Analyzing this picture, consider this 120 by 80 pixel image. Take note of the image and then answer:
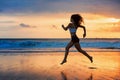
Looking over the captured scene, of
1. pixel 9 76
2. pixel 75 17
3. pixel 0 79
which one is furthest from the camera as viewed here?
pixel 75 17

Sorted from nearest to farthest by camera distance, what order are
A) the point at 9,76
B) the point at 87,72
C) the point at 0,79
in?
1. the point at 0,79
2. the point at 9,76
3. the point at 87,72

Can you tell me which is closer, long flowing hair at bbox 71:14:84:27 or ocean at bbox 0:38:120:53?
long flowing hair at bbox 71:14:84:27

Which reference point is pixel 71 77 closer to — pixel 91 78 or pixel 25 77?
pixel 91 78

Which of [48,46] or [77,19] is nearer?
[77,19]

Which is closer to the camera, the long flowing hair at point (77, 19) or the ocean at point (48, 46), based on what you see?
the long flowing hair at point (77, 19)

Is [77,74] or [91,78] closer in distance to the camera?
[91,78]

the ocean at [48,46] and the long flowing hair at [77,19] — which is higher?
the long flowing hair at [77,19]

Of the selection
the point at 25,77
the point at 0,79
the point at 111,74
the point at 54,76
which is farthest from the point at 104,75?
the point at 0,79

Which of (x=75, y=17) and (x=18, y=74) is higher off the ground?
(x=75, y=17)

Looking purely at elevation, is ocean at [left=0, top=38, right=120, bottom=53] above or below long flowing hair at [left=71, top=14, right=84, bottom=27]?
below

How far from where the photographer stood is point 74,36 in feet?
55.1

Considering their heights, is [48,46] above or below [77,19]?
below

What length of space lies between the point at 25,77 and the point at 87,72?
2658mm

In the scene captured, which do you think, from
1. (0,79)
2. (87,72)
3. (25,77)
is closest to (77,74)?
(87,72)
